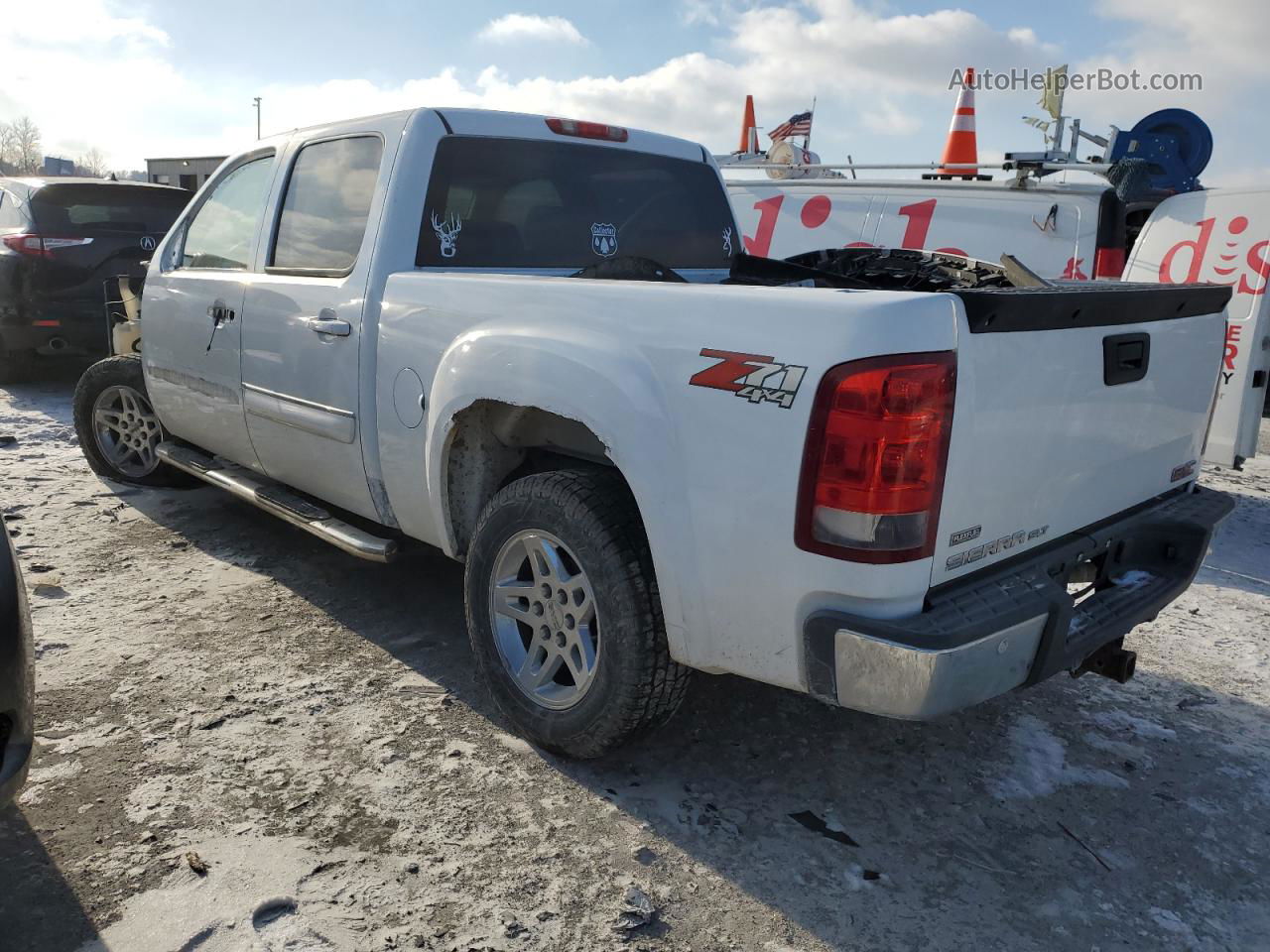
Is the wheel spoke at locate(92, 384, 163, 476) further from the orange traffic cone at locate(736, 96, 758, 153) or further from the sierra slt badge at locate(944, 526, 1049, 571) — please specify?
the orange traffic cone at locate(736, 96, 758, 153)

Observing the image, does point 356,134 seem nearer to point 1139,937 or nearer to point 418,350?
point 418,350

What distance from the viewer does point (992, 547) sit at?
240cm

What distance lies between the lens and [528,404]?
2.77 m

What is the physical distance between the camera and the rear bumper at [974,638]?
213 centimetres

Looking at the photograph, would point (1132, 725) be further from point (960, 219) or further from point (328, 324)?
point (960, 219)

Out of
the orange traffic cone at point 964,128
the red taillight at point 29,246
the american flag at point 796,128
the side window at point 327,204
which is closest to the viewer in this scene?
the side window at point 327,204

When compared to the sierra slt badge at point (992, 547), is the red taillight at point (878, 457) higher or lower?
higher

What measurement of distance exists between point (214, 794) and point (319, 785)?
0.28 metres

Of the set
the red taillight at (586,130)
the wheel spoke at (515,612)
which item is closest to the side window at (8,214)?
the red taillight at (586,130)

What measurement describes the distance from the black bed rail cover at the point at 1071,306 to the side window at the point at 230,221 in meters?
3.15

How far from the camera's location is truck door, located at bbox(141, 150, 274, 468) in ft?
13.8

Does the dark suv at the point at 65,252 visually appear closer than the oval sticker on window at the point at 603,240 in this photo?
No

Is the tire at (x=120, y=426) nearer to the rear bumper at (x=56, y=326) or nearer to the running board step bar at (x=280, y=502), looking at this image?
the running board step bar at (x=280, y=502)

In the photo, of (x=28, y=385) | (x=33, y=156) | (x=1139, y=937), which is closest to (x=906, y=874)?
(x=1139, y=937)
